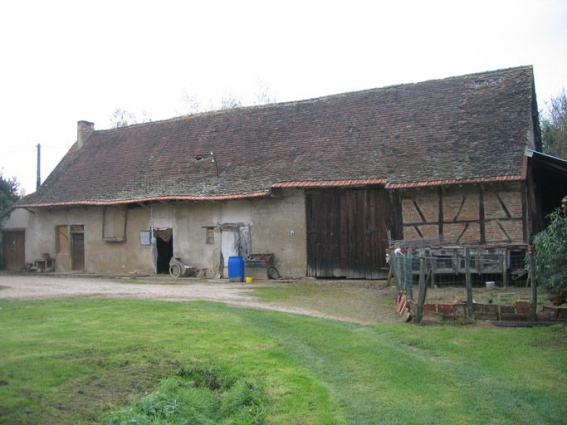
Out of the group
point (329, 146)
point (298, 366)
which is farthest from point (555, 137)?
point (298, 366)

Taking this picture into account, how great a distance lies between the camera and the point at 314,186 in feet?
61.1

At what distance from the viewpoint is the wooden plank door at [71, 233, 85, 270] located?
2509 cm

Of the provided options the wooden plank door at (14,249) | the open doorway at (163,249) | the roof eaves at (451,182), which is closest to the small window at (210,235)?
the open doorway at (163,249)

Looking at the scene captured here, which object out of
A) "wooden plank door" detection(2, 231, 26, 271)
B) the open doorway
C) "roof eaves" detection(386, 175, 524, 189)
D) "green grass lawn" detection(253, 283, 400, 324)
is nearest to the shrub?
"green grass lawn" detection(253, 283, 400, 324)

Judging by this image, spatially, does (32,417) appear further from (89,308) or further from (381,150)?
(381,150)

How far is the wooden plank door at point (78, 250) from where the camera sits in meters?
25.1

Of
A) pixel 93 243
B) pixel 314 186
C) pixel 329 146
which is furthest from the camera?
pixel 93 243

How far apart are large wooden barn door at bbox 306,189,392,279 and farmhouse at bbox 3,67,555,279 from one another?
36mm

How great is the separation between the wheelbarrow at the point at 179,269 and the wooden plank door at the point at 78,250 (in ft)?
18.7

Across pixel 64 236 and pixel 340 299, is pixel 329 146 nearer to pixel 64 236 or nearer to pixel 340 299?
pixel 340 299

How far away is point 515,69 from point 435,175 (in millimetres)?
5752

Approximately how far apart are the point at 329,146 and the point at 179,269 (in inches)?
284

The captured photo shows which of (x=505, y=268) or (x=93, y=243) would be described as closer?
(x=505, y=268)

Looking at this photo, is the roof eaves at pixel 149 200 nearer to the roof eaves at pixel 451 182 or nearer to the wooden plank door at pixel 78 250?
the wooden plank door at pixel 78 250
